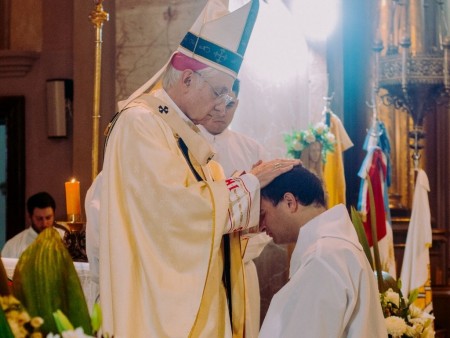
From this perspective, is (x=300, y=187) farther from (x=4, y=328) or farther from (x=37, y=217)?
(x=37, y=217)

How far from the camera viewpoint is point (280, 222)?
9.34ft

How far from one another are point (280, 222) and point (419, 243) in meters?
5.75

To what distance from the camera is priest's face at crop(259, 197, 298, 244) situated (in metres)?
2.82

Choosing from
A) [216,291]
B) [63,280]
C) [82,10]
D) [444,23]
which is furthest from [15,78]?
[63,280]

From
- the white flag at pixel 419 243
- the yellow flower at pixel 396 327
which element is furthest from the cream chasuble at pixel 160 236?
the white flag at pixel 419 243

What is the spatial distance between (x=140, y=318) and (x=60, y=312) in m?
1.59

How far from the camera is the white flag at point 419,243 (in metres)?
8.27

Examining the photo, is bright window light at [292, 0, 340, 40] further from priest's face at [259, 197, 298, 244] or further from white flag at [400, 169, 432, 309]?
priest's face at [259, 197, 298, 244]

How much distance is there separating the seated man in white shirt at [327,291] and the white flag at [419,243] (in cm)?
577

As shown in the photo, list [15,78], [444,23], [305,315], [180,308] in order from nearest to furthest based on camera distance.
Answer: [305,315] < [180,308] < [15,78] < [444,23]

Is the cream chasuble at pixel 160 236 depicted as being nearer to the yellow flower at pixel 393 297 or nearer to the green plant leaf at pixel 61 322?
the yellow flower at pixel 393 297

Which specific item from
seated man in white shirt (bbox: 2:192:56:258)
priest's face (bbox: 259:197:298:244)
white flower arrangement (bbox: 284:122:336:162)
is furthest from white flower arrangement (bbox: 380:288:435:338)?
white flower arrangement (bbox: 284:122:336:162)

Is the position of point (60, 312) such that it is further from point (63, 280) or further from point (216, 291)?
point (216, 291)

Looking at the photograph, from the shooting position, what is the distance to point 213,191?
2.93m
